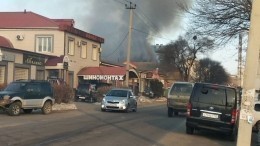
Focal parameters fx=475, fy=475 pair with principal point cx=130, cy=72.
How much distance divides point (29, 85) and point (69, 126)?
667 cm

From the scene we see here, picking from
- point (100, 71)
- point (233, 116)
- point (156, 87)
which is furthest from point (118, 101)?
point (156, 87)

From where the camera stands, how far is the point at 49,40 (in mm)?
47781

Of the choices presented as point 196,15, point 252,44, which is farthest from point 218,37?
point 252,44

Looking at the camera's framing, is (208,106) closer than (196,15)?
Yes

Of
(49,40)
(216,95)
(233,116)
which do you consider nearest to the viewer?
(233,116)

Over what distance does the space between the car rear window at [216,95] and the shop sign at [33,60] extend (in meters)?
24.6

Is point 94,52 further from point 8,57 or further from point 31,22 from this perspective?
point 8,57

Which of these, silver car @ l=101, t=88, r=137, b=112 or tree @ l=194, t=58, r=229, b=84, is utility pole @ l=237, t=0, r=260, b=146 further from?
tree @ l=194, t=58, r=229, b=84

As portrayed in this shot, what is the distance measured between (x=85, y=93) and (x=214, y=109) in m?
27.6

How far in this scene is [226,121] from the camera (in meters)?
17.5

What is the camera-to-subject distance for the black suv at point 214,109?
1753 cm

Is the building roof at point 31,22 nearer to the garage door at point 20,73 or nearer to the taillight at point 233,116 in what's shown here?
the garage door at point 20,73

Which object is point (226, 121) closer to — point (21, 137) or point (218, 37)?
point (218, 37)

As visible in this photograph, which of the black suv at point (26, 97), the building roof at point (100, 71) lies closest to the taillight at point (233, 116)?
the black suv at point (26, 97)
